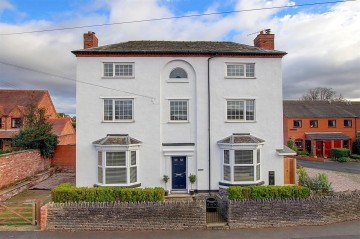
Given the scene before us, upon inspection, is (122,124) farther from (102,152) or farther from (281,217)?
(281,217)

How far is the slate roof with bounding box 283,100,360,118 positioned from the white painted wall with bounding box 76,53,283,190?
27469 millimetres

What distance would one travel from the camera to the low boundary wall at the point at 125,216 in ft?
36.7

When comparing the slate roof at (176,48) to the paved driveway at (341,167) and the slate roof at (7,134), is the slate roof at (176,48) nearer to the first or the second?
the paved driveway at (341,167)

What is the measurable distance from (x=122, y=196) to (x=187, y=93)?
299 inches

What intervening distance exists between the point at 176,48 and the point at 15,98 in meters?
32.2

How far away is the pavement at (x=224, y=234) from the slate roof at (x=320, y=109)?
32561 mm

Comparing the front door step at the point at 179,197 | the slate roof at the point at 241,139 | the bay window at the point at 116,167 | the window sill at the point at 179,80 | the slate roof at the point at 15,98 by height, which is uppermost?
the slate roof at the point at 15,98

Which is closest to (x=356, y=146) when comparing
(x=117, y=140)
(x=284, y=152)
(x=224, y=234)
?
(x=284, y=152)

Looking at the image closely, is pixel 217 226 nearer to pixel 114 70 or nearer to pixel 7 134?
pixel 114 70

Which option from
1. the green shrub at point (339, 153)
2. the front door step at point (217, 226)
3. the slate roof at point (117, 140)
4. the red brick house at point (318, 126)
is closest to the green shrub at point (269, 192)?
the front door step at point (217, 226)

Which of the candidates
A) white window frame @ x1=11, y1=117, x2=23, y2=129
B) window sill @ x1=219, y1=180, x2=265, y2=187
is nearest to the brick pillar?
window sill @ x1=219, y1=180, x2=265, y2=187

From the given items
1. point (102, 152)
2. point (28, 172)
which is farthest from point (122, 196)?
point (28, 172)

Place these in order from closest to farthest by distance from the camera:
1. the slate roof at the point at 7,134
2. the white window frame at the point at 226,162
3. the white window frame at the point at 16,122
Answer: the white window frame at the point at 226,162
the slate roof at the point at 7,134
the white window frame at the point at 16,122

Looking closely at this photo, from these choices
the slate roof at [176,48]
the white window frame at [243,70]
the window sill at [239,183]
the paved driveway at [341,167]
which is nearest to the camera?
the window sill at [239,183]
